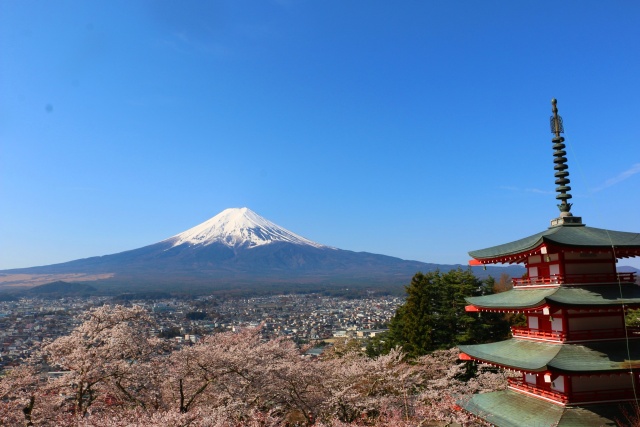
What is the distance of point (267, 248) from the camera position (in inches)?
7677

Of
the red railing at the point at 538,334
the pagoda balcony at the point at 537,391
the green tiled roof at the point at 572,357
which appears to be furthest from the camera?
the red railing at the point at 538,334

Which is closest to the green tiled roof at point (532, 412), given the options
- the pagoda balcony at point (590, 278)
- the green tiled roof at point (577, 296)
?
the green tiled roof at point (577, 296)

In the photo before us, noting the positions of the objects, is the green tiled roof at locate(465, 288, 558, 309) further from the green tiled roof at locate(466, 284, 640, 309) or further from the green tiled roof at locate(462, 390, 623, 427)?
the green tiled roof at locate(462, 390, 623, 427)

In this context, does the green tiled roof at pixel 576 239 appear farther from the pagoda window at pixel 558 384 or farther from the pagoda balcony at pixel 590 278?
the pagoda window at pixel 558 384

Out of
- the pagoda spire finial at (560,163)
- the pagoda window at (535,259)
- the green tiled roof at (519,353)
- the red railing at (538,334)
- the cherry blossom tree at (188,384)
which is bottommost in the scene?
the cherry blossom tree at (188,384)

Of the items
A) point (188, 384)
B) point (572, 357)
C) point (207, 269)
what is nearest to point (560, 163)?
point (572, 357)

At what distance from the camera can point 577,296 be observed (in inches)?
399

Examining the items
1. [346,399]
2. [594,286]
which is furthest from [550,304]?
[346,399]

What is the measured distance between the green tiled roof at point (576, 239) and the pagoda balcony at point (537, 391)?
3304 millimetres

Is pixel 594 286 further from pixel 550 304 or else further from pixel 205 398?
pixel 205 398

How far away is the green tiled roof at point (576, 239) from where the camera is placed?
33.4 feet

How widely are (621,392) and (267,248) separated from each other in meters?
188

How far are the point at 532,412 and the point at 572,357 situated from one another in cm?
164

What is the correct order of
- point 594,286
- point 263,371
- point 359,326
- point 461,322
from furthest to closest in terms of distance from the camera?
point 359,326
point 461,322
point 263,371
point 594,286
